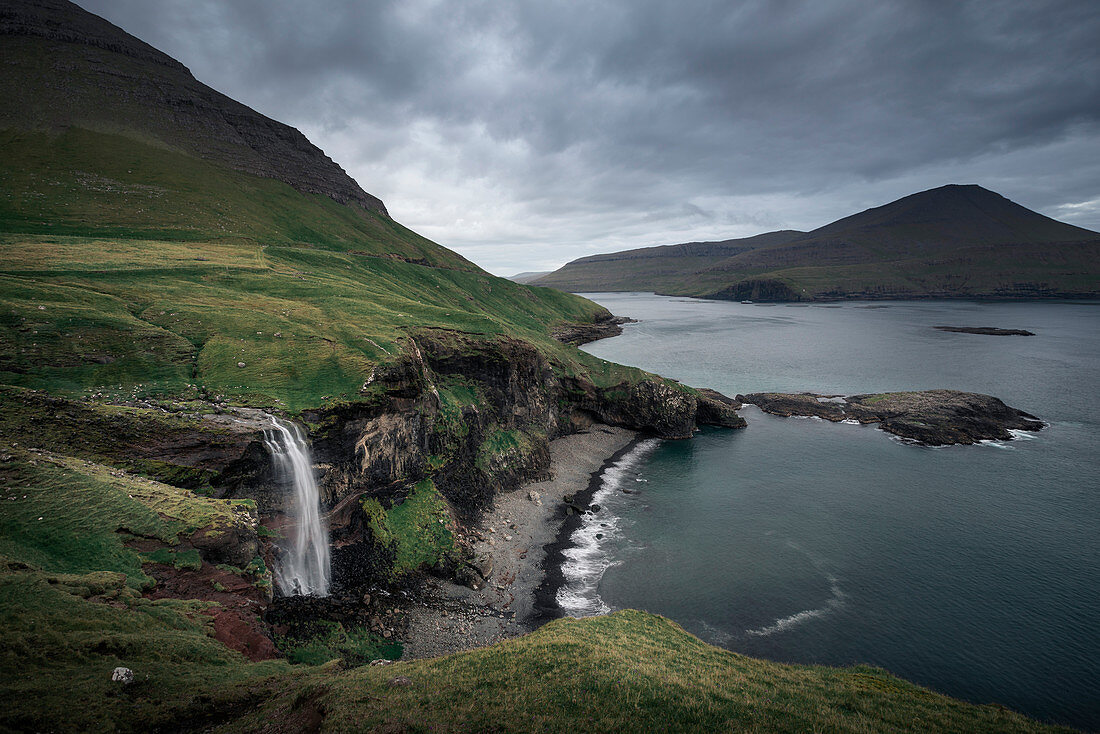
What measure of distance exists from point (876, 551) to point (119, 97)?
497 ft

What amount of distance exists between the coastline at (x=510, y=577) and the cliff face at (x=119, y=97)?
108283mm

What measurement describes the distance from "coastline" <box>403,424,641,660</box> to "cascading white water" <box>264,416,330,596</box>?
252 inches

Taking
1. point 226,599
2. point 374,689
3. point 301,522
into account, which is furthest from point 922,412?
point 226,599

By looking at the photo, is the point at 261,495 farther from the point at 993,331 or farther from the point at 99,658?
the point at 993,331

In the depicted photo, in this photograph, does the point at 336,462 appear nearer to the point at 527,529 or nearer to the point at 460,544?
the point at 460,544

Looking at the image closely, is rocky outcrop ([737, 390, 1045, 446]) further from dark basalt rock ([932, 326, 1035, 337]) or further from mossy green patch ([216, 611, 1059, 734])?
dark basalt rock ([932, 326, 1035, 337])

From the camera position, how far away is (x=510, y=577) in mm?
32688

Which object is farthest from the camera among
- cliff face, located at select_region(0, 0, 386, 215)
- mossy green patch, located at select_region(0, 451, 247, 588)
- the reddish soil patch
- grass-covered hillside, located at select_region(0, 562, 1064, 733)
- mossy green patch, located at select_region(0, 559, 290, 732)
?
cliff face, located at select_region(0, 0, 386, 215)

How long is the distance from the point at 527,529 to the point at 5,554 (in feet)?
101

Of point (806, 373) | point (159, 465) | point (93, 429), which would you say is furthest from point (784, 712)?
point (806, 373)

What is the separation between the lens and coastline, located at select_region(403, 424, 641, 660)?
2653 cm

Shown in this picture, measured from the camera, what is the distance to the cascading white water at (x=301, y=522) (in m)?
25.4

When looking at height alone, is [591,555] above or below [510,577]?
below

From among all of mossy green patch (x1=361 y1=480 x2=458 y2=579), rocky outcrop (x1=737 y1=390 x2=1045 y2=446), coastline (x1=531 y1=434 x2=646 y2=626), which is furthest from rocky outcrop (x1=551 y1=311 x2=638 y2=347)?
mossy green patch (x1=361 y1=480 x2=458 y2=579)
